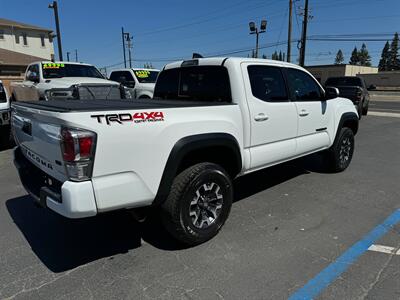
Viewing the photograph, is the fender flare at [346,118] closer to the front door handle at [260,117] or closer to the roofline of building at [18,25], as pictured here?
the front door handle at [260,117]

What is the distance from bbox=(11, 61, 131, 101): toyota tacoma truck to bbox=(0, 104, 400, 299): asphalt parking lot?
10.7ft

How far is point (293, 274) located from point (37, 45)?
5266 cm

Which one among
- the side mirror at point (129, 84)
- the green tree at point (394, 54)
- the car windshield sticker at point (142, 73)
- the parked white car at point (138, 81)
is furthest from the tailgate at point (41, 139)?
the green tree at point (394, 54)

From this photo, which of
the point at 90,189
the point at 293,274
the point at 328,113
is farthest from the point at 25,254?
the point at 328,113

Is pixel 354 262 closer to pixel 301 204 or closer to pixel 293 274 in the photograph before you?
pixel 293 274

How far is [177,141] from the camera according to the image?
287cm

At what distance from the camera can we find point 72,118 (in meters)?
2.32

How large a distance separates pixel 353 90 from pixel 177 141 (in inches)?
503

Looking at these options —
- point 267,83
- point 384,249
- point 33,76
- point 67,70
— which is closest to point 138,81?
point 67,70

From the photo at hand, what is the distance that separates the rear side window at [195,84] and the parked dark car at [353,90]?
10.8 m

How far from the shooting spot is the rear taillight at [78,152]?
7.63ft

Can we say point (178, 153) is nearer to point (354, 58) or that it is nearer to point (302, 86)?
point (302, 86)

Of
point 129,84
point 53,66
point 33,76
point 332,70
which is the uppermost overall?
point 332,70

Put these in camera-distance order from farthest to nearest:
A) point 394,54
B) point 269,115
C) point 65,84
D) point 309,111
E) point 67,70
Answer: point 394,54 < point 67,70 < point 65,84 < point 309,111 < point 269,115
